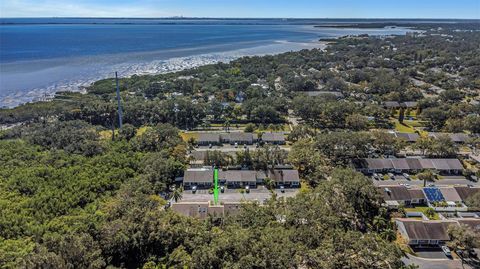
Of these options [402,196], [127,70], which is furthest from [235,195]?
[127,70]

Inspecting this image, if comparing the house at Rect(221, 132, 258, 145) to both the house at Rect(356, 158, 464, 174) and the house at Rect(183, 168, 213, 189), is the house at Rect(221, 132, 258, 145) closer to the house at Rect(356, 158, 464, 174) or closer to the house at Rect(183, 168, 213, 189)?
the house at Rect(183, 168, 213, 189)

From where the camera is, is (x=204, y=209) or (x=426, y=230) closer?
(x=426, y=230)

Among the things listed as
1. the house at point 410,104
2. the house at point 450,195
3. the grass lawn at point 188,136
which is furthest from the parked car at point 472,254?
the house at point 410,104

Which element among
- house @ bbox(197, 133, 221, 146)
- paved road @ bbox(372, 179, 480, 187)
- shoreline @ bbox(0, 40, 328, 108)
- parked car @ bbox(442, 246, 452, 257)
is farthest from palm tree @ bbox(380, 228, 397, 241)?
shoreline @ bbox(0, 40, 328, 108)

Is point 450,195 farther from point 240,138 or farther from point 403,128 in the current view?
point 240,138

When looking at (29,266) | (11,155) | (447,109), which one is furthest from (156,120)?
(447,109)

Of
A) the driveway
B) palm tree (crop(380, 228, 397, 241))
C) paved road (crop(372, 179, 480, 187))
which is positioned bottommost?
the driveway

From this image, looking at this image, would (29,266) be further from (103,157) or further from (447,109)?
(447,109)
